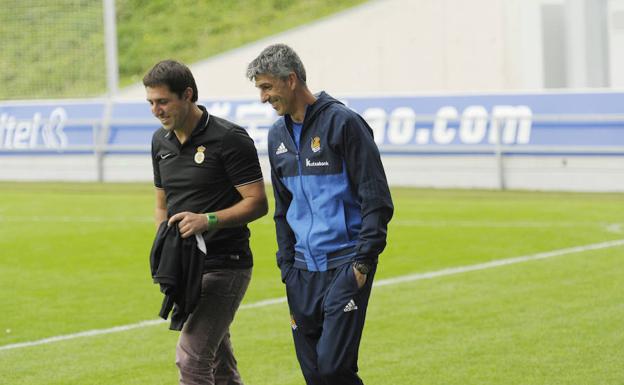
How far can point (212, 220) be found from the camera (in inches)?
252

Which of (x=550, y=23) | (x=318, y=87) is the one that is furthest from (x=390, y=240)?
(x=318, y=87)

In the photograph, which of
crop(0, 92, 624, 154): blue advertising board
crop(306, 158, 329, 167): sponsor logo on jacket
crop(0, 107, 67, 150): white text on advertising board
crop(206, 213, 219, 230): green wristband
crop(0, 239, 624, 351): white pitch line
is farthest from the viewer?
crop(0, 107, 67, 150): white text on advertising board

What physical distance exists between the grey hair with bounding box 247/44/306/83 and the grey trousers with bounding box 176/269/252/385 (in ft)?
3.75

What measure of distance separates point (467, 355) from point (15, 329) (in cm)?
394

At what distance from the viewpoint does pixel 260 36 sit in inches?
1534

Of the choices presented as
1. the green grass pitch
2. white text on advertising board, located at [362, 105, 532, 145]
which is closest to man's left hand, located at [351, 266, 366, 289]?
the green grass pitch

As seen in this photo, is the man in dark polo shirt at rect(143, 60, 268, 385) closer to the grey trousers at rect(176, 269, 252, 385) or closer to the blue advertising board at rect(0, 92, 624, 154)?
the grey trousers at rect(176, 269, 252, 385)

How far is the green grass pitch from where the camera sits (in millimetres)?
8992

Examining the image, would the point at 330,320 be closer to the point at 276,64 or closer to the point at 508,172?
the point at 276,64

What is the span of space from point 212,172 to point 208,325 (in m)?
0.78

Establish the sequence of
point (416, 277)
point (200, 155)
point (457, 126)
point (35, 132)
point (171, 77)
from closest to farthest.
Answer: point (171, 77) < point (200, 155) < point (416, 277) < point (457, 126) < point (35, 132)

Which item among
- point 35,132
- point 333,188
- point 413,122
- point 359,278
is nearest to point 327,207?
→ point 333,188

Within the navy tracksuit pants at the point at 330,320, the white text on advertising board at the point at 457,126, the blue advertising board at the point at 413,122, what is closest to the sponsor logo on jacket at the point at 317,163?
the navy tracksuit pants at the point at 330,320

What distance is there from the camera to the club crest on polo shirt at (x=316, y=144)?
20.0 feet
